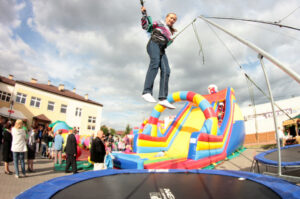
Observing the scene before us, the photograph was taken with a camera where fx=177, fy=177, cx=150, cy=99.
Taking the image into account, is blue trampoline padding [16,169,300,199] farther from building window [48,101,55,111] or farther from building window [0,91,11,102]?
building window [48,101,55,111]

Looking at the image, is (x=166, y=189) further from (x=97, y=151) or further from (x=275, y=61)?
(x=97, y=151)

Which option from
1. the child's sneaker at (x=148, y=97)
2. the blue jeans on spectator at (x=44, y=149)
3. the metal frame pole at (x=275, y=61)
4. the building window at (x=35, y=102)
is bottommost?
the blue jeans on spectator at (x=44, y=149)

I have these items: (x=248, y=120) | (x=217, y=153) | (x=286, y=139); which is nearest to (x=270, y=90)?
(x=217, y=153)

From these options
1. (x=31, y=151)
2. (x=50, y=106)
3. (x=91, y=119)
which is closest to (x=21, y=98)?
(x=50, y=106)

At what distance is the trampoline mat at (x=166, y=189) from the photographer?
1.78 metres

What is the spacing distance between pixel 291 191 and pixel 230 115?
188 inches

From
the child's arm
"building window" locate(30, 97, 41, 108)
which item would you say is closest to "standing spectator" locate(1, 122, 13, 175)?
the child's arm

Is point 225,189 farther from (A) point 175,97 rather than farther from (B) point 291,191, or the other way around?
(A) point 175,97

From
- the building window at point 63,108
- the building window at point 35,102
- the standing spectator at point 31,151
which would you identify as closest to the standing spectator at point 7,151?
the standing spectator at point 31,151

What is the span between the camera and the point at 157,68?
6.35 ft

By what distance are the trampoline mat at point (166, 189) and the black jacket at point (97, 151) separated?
94cm

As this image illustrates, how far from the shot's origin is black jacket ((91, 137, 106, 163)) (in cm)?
337

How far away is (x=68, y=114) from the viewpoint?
66.4 ft

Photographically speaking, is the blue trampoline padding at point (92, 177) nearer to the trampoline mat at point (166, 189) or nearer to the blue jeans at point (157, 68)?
the trampoline mat at point (166, 189)
